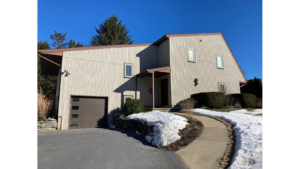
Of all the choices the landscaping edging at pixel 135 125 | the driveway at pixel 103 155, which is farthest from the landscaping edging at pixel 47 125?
the landscaping edging at pixel 135 125

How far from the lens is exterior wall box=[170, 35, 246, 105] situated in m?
12.8

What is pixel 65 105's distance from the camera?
10141 millimetres

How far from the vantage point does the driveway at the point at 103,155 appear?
434 cm

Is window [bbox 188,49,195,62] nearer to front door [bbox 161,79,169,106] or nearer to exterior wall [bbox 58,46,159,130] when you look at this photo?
front door [bbox 161,79,169,106]

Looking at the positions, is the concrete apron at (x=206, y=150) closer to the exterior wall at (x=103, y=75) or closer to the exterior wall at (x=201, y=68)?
the exterior wall at (x=201, y=68)

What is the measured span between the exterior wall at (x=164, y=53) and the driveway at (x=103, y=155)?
760 centimetres

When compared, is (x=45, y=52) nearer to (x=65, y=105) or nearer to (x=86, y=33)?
(x=65, y=105)

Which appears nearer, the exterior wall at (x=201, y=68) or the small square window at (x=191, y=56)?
the exterior wall at (x=201, y=68)

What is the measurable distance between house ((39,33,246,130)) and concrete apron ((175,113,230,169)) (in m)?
5.93

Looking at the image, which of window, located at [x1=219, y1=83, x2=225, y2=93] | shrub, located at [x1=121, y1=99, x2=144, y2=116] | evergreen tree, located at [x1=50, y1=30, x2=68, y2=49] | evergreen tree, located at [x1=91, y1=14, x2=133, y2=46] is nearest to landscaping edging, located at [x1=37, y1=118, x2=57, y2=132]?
shrub, located at [x1=121, y1=99, x2=144, y2=116]

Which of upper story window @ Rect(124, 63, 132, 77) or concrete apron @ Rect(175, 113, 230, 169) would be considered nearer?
concrete apron @ Rect(175, 113, 230, 169)

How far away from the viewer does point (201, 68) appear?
555 inches

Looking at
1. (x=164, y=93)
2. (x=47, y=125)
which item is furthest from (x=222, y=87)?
(x=47, y=125)
